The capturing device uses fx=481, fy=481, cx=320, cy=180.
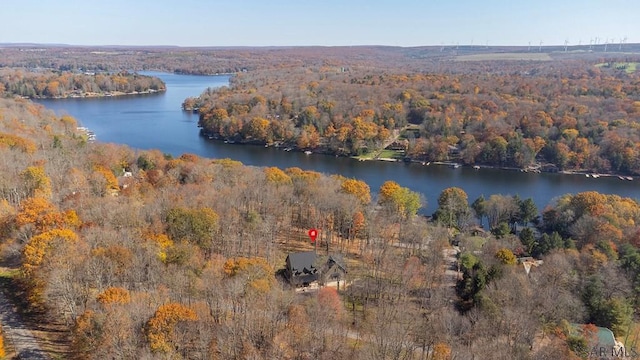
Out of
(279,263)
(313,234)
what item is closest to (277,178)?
(313,234)

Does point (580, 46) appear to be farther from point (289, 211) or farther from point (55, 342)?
point (55, 342)

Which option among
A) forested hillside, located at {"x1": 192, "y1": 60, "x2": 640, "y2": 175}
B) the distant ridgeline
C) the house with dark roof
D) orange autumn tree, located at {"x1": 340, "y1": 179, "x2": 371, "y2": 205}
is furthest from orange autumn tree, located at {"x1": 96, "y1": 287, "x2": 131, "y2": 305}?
the distant ridgeline

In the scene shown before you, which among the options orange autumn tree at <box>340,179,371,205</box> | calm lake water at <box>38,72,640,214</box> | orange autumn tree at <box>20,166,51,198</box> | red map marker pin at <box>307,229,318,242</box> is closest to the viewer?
red map marker pin at <box>307,229,318,242</box>

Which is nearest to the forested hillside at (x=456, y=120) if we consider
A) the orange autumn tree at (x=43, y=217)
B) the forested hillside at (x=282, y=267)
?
the forested hillside at (x=282, y=267)

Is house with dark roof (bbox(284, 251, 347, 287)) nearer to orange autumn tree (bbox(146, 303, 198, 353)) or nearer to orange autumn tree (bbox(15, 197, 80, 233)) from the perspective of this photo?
orange autumn tree (bbox(146, 303, 198, 353))

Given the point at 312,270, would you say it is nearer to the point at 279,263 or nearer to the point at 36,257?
the point at 279,263

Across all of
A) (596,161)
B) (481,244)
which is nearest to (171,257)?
(481,244)
